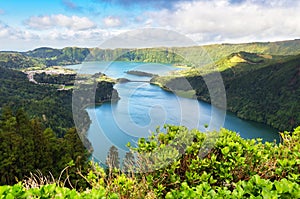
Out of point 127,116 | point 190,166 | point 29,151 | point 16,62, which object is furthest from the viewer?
point 16,62

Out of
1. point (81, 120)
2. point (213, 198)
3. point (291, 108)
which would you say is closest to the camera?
point (213, 198)

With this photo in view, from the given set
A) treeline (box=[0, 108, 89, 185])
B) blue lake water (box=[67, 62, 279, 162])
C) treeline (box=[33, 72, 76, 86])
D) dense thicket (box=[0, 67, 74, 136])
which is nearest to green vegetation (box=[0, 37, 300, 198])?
blue lake water (box=[67, 62, 279, 162])

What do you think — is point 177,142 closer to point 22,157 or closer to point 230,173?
point 230,173

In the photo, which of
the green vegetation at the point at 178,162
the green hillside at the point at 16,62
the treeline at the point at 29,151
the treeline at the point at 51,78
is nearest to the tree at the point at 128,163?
the green vegetation at the point at 178,162

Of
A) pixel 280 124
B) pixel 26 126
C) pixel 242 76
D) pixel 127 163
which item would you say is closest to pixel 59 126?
pixel 26 126

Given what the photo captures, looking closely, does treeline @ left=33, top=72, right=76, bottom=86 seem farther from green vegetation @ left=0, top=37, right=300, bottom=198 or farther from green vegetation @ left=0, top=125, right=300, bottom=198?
green vegetation @ left=0, top=125, right=300, bottom=198

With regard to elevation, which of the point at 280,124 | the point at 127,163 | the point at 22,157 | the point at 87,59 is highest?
the point at 87,59

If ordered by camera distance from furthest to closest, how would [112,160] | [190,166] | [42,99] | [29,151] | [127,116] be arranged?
[42,99], [29,151], [127,116], [112,160], [190,166]

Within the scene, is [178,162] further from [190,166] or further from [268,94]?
[268,94]

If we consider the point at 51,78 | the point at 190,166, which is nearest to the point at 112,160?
the point at 190,166
